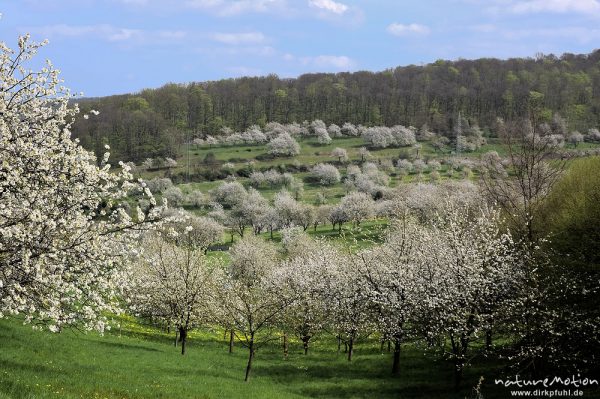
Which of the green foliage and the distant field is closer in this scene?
the green foliage

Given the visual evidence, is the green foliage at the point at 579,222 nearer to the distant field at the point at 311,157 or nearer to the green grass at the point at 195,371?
the green grass at the point at 195,371

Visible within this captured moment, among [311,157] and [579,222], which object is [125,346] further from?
[311,157]

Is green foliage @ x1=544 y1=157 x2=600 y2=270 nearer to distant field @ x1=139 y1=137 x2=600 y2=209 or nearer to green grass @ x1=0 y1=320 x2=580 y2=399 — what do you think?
green grass @ x1=0 y1=320 x2=580 y2=399

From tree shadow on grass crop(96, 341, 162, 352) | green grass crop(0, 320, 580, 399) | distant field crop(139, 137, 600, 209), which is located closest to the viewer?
green grass crop(0, 320, 580, 399)

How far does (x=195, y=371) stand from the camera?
2550 cm

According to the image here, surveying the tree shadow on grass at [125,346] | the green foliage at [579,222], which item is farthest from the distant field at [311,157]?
the tree shadow on grass at [125,346]

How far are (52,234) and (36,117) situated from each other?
4339 millimetres

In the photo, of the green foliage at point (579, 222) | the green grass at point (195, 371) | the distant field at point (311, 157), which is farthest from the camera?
the distant field at point (311, 157)

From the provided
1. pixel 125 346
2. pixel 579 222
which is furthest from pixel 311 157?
pixel 579 222

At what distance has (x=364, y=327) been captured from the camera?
32.8m

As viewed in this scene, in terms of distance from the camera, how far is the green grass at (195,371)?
16942mm

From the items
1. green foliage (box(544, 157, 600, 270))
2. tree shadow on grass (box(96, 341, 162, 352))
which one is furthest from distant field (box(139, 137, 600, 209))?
tree shadow on grass (box(96, 341, 162, 352))

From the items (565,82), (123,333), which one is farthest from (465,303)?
(565,82)

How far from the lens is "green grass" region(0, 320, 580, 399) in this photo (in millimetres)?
16942
